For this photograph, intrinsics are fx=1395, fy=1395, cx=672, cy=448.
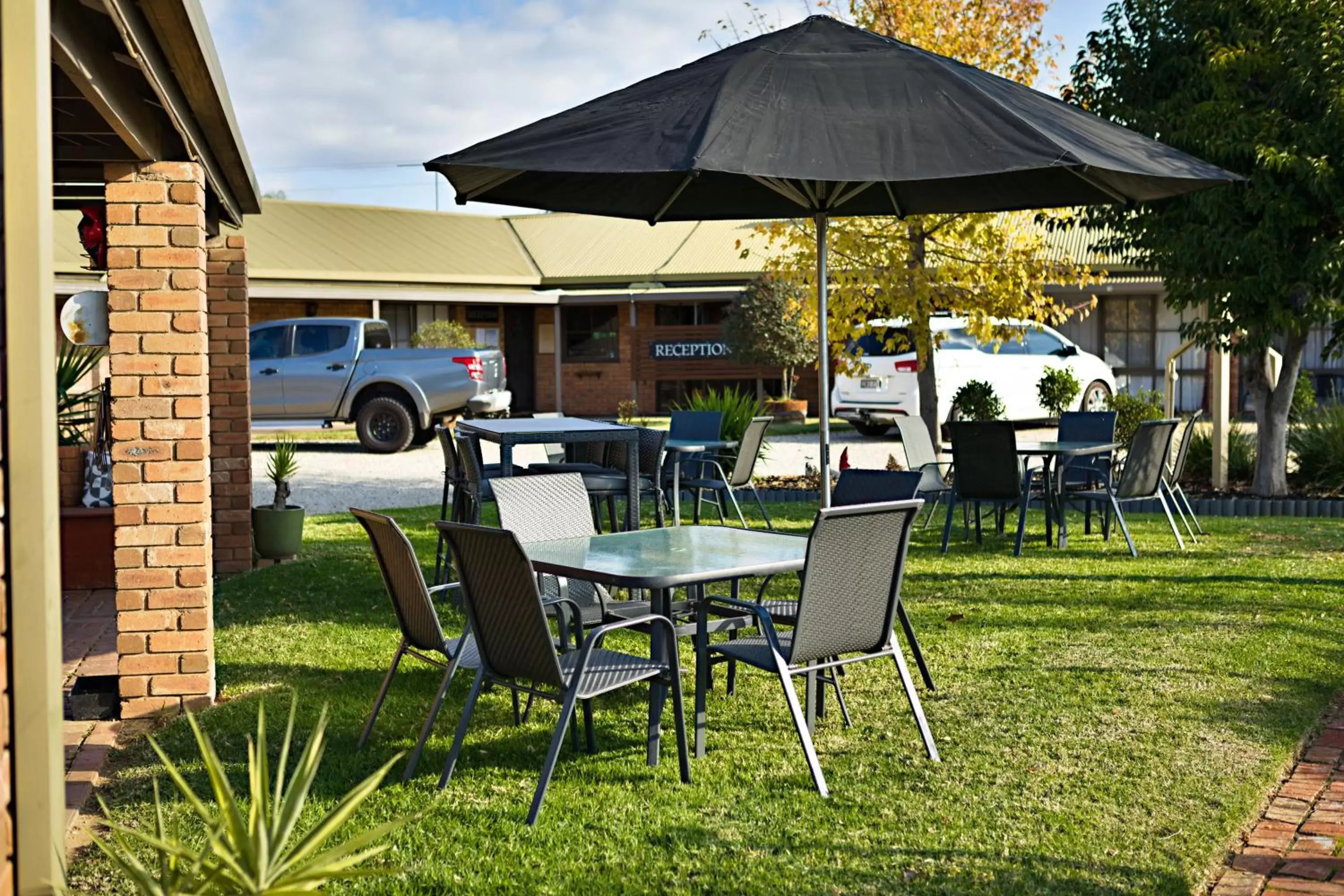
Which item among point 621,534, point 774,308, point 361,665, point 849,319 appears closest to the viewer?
point 621,534

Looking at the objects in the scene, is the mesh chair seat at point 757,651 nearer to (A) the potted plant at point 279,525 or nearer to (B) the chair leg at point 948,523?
(B) the chair leg at point 948,523

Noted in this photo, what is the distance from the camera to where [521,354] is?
28906 mm

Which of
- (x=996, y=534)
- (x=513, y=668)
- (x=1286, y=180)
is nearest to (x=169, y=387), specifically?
(x=513, y=668)

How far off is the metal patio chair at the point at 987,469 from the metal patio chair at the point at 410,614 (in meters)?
5.23

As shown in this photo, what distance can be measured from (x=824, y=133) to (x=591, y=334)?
2311 centimetres

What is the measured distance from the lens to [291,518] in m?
9.41

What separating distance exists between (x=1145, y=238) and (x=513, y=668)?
911cm

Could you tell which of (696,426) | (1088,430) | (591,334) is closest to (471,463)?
(696,426)

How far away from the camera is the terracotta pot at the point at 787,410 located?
23.7 m

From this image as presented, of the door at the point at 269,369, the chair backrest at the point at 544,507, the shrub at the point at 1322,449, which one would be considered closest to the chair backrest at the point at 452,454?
the chair backrest at the point at 544,507

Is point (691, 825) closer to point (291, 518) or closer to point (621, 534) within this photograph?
point (621, 534)

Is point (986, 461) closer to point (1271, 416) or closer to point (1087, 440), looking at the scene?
point (1087, 440)

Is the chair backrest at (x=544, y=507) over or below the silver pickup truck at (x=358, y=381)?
below

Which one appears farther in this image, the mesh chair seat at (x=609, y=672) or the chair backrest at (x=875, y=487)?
the chair backrest at (x=875, y=487)
